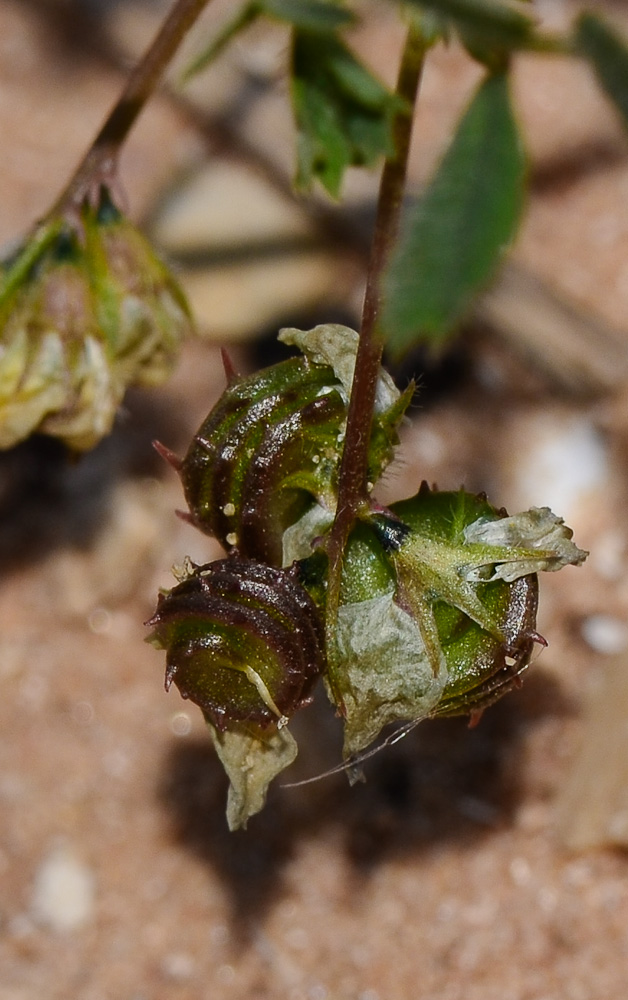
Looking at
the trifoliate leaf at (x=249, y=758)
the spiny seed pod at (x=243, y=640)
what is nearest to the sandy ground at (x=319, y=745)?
the trifoliate leaf at (x=249, y=758)

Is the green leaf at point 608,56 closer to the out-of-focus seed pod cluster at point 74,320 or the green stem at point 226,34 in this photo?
the green stem at point 226,34

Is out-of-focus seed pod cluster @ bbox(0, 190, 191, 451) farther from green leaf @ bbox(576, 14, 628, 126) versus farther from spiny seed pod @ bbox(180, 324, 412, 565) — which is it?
green leaf @ bbox(576, 14, 628, 126)

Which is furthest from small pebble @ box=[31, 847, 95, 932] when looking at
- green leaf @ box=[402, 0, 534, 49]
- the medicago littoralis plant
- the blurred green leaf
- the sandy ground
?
green leaf @ box=[402, 0, 534, 49]

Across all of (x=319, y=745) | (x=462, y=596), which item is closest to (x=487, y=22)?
(x=462, y=596)

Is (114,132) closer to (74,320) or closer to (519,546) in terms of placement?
(74,320)

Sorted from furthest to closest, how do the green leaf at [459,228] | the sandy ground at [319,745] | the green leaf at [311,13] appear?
the sandy ground at [319,745] → the green leaf at [311,13] → the green leaf at [459,228]
